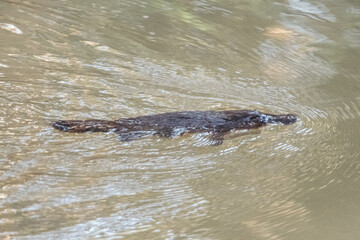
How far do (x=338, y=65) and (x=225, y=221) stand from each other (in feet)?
13.9

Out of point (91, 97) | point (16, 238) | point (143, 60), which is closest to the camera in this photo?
point (16, 238)

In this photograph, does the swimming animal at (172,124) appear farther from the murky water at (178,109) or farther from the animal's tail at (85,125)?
the murky water at (178,109)

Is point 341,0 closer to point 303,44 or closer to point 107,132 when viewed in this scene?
point 303,44

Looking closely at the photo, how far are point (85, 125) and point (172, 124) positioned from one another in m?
0.93

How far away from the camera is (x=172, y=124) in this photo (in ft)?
17.1

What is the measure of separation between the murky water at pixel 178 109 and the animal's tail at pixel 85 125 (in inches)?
3.2

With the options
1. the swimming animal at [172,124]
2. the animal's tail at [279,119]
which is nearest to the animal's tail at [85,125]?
the swimming animal at [172,124]

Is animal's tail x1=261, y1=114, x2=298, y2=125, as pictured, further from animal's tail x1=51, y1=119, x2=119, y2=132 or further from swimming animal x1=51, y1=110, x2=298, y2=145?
animal's tail x1=51, y1=119, x2=119, y2=132

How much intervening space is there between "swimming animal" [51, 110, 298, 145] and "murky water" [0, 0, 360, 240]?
11cm

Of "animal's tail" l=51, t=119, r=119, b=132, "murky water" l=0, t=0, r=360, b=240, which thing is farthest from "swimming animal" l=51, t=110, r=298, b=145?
"murky water" l=0, t=0, r=360, b=240

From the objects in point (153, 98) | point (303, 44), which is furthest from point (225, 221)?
point (303, 44)

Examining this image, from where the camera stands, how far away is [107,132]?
5234 mm

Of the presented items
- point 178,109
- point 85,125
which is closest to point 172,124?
point 178,109

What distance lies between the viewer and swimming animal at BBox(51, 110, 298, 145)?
5.18m
